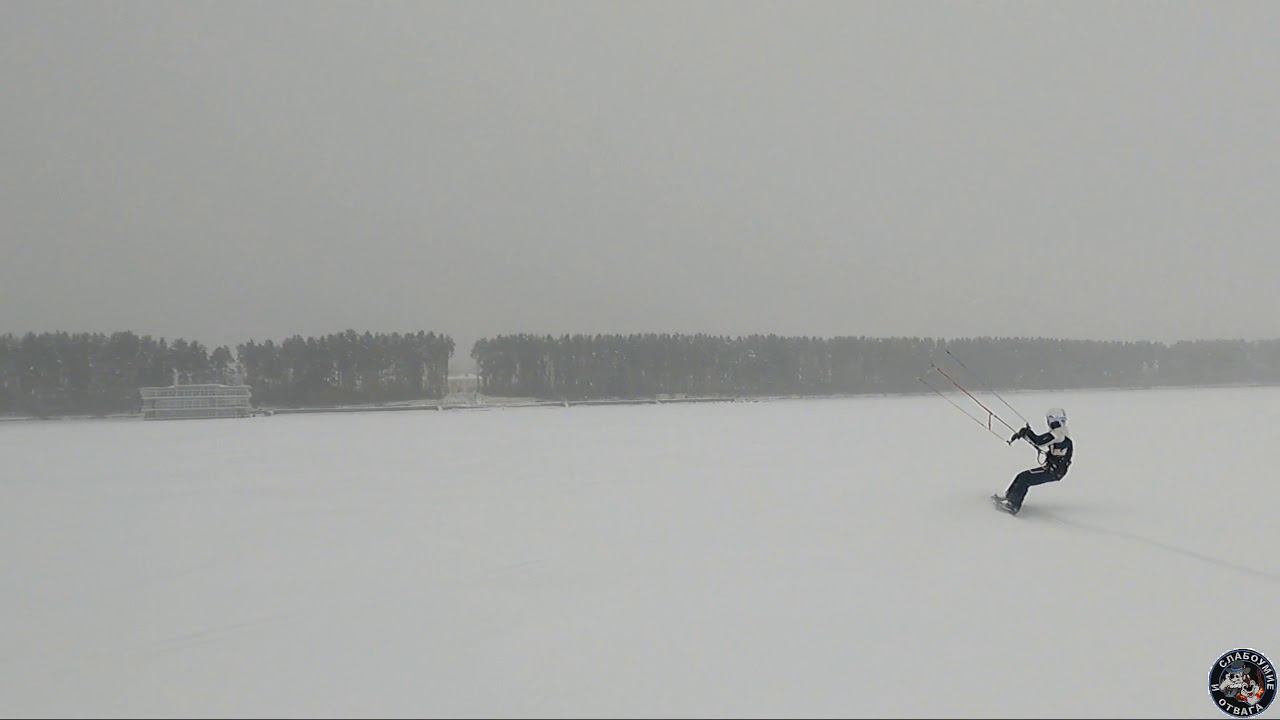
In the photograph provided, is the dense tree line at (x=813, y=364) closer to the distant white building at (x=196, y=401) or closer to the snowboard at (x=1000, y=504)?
the distant white building at (x=196, y=401)

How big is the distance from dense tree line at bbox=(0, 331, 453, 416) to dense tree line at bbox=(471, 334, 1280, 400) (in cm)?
1049

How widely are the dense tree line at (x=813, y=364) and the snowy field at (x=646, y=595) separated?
8973cm

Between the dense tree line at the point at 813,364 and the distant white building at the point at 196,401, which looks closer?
the distant white building at the point at 196,401

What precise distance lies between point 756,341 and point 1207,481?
10475 centimetres

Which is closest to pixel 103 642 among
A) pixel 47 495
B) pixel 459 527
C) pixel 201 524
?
pixel 459 527

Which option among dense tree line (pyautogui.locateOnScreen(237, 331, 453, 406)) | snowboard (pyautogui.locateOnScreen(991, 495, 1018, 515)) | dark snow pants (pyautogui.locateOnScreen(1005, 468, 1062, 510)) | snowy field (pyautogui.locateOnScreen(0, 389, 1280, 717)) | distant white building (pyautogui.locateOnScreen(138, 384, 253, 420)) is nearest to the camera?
snowy field (pyautogui.locateOnScreen(0, 389, 1280, 717))

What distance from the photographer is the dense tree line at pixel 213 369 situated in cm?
8306

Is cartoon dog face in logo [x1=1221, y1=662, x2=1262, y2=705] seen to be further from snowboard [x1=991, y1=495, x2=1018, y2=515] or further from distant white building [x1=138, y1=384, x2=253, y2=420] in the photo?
distant white building [x1=138, y1=384, x2=253, y2=420]

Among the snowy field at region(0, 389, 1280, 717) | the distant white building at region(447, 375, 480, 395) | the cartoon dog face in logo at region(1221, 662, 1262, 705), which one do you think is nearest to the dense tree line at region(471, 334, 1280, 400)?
the distant white building at region(447, 375, 480, 395)

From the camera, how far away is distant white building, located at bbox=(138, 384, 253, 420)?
62.3 metres

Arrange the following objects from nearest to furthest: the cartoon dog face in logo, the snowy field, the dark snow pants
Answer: the cartoon dog face in logo → the snowy field → the dark snow pants

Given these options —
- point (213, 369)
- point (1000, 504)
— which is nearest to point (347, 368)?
point (213, 369)

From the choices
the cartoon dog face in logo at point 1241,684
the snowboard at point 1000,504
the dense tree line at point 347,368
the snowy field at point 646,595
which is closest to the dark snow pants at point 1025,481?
the snowboard at point 1000,504

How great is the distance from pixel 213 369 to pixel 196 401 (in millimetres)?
31929
